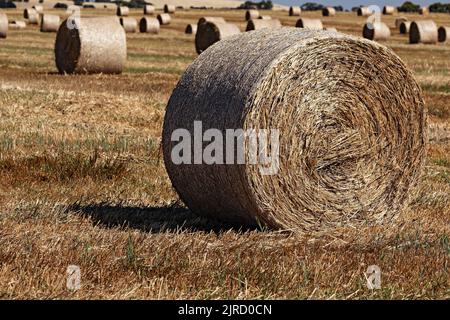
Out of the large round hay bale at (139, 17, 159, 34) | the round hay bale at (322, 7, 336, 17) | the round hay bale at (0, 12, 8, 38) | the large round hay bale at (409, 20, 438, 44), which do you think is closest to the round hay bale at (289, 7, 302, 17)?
the round hay bale at (322, 7, 336, 17)

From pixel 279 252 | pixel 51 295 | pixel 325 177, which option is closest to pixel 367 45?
pixel 325 177

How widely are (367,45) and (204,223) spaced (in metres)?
1.94

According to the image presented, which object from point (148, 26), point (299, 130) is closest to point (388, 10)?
point (148, 26)

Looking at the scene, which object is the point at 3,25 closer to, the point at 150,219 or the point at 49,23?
the point at 49,23

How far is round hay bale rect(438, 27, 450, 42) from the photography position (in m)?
42.2

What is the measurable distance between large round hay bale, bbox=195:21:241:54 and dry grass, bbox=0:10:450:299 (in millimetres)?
18776

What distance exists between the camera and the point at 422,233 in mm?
7312

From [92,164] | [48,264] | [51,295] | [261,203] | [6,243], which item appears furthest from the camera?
[92,164]

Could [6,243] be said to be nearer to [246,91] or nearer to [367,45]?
[246,91]

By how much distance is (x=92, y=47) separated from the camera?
22.4m

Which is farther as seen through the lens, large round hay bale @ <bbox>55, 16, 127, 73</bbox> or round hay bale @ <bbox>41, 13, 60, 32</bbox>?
round hay bale @ <bbox>41, 13, 60, 32</bbox>

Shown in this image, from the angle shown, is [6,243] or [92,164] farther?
[92,164]

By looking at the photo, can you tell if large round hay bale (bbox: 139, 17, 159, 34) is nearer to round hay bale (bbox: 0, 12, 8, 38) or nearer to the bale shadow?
round hay bale (bbox: 0, 12, 8, 38)

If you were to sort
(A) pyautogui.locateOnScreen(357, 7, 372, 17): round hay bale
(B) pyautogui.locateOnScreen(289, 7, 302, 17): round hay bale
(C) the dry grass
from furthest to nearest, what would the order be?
(B) pyautogui.locateOnScreen(289, 7, 302, 17): round hay bale → (A) pyautogui.locateOnScreen(357, 7, 372, 17): round hay bale → (C) the dry grass
